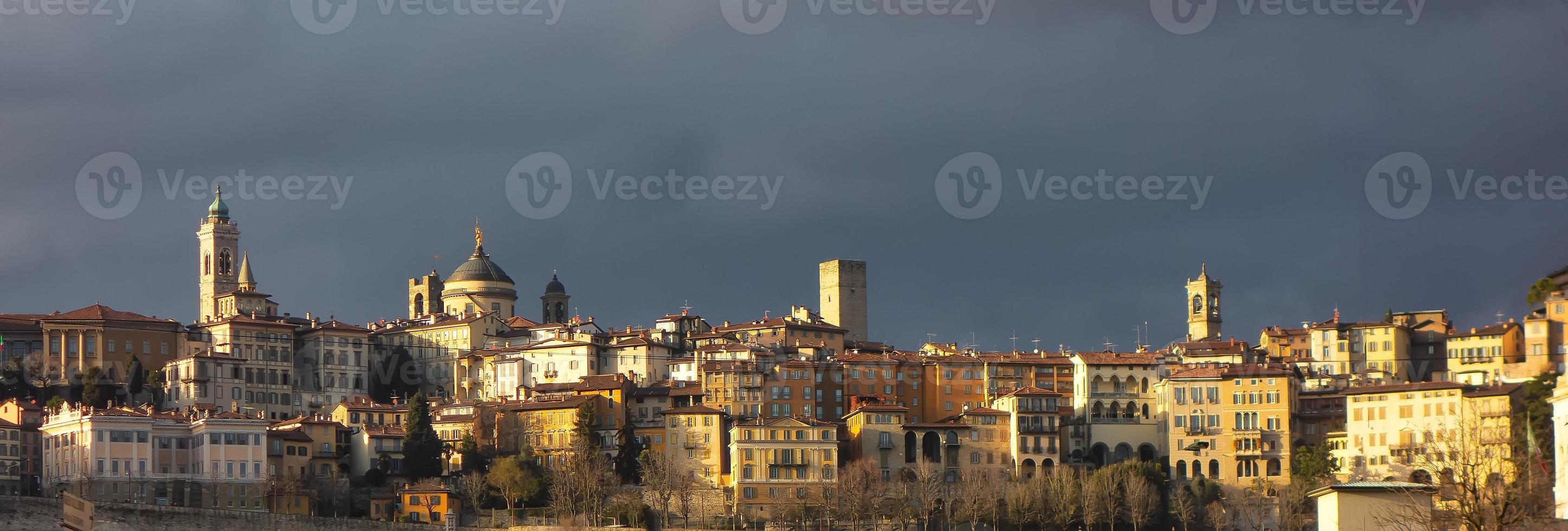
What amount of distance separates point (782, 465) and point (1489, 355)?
30981 millimetres

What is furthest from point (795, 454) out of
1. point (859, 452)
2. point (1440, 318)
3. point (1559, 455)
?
point (1559, 455)

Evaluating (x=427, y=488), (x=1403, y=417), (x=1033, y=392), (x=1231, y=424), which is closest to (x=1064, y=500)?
(x=1033, y=392)

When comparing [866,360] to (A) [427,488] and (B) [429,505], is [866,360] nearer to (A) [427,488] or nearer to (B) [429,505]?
(A) [427,488]

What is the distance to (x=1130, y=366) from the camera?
9419 cm

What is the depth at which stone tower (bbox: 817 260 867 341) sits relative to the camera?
120625mm

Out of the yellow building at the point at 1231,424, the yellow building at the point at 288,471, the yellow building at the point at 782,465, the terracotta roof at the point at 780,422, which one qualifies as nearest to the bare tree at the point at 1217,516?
the yellow building at the point at 1231,424

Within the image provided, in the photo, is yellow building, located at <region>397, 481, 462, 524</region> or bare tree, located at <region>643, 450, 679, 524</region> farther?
yellow building, located at <region>397, 481, 462, 524</region>

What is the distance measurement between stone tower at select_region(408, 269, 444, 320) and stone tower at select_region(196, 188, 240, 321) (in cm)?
991

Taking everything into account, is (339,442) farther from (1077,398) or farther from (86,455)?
(1077,398)

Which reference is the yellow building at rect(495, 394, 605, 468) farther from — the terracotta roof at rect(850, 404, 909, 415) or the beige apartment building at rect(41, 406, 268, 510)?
the terracotta roof at rect(850, 404, 909, 415)

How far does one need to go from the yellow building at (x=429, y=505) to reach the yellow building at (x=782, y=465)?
10568mm

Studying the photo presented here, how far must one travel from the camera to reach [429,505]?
3300 inches

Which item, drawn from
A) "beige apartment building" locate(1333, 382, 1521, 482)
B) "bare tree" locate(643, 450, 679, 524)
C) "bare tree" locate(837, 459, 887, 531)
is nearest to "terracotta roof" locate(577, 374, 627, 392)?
"bare tree" locate(643, 450, 679, 524)

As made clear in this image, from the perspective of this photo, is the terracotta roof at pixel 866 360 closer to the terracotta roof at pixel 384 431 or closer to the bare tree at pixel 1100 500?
the bare tree at pixel 1100 500
